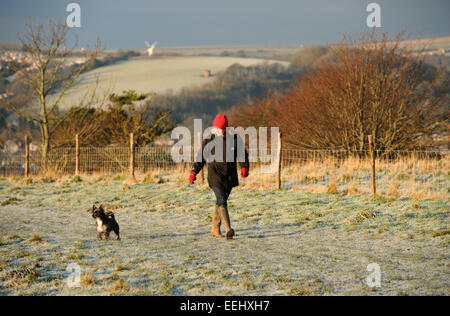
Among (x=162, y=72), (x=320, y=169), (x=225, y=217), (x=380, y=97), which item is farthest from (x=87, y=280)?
(x=162, y=72)

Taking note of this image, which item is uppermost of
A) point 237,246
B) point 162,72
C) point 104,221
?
point 162,72

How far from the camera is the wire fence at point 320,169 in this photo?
1514 cm

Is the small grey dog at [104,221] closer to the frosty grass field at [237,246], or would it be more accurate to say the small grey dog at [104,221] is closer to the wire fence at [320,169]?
the frosty grass field at [237,246]

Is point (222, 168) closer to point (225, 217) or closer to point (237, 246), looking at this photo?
point (225, 217)

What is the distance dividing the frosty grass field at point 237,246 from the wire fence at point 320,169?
1.84m

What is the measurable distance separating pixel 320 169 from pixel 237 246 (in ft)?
36.9

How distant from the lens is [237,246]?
8.42 m

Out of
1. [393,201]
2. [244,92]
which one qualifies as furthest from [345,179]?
[244,92]

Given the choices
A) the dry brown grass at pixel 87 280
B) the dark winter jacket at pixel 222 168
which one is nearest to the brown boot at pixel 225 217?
the dark winter jacket at pixel 222 168

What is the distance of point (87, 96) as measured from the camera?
2817 cm

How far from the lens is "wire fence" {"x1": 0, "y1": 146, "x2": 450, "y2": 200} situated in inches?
596

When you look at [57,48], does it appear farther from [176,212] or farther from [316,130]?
[176,212]

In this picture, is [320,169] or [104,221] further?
[320,169]

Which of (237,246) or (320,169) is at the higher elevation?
(320,169)
